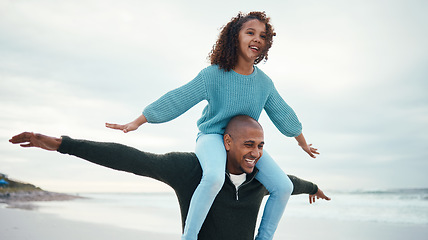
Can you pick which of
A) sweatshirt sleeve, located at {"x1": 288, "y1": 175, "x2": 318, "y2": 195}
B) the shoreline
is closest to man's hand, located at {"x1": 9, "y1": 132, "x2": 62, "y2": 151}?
sweatshirt sleeve, located at {"x1": 288, "y1": 175, "x2": 318, "y2": 195}

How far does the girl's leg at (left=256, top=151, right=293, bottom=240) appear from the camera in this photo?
298 cm

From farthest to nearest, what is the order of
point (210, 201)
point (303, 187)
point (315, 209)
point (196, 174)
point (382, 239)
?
1. point (315, 209)
2. point (382, 239)
3. point (303, 187)
4. point (196, 174)
5. point (210, 201)

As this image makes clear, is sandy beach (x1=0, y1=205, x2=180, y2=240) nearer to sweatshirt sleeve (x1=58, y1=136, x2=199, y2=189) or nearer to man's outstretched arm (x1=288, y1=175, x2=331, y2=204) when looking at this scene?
man's outstretched arm (x1=288, y1=175, x2=331, y2=204)

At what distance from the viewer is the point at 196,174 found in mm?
2938

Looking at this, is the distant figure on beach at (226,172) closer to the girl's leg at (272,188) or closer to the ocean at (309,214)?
the girl's leg at (272,188)

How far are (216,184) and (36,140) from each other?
111 cm

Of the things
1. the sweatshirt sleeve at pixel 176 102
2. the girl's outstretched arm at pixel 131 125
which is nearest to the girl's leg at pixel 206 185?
the sweatshirt sleeve at pixel 176 102

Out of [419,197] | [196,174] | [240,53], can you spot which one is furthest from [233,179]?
[419,197]

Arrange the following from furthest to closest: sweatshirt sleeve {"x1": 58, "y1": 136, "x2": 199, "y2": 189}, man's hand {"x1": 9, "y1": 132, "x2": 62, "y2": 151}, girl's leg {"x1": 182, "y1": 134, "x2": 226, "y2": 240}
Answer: girl's leg {"x1": 182, "y1": 134, "x2": 226, "y2": 240} < sweatshirt sleeve {"x1": 58, "y1": 136, "x2": 199, "y2": 189} < man's hand {"x1": 9, "y1": 132, "x2": 62, "y2": 151}

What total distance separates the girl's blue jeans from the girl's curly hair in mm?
568

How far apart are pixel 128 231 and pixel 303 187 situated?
4.51 meters

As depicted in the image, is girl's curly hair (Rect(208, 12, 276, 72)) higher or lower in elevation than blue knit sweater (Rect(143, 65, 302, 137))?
higher

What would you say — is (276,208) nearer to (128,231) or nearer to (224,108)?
(224,108)

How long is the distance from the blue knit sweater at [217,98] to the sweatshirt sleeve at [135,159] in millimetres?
273
